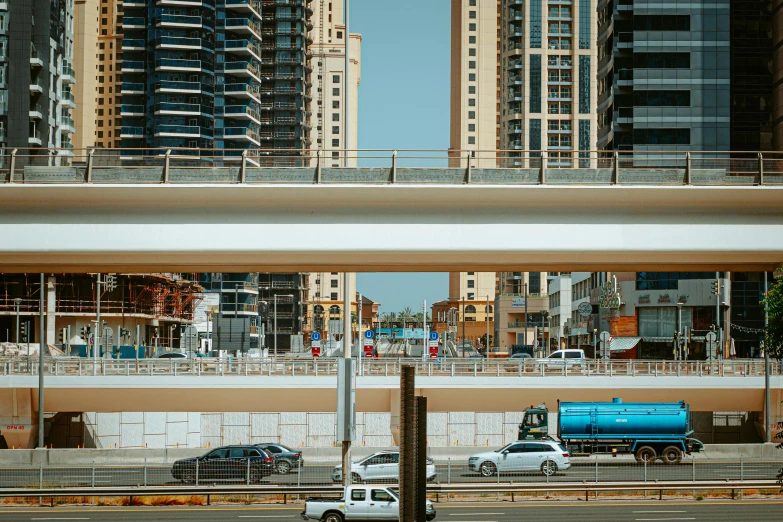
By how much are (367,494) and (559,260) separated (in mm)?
8747

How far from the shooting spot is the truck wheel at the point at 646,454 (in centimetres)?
4209

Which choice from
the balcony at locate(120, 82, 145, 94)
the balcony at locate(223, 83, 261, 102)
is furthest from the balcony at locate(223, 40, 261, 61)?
the balcony at locate(120, 82, 145, 94)

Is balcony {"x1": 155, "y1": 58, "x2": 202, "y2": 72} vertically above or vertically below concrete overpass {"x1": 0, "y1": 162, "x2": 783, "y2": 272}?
above

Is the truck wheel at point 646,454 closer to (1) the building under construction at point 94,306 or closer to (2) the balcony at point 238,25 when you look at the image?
(1) the building under construction at point 94,306

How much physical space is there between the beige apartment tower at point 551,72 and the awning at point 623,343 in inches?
3131

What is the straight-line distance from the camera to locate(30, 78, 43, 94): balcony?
8425cm

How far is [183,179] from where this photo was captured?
27.6 m

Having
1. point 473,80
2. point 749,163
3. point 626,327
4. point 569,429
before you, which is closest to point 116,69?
point 473,80

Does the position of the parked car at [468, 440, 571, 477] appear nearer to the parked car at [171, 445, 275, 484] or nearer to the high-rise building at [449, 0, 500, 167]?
the parked car at [171, 445, 275, 484]

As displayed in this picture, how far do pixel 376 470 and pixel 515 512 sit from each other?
6.76m

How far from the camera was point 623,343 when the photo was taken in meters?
83.9

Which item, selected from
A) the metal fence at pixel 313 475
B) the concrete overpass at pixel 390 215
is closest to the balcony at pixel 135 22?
the metal fence at pixel 313 475

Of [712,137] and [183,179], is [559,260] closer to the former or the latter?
[183,179]

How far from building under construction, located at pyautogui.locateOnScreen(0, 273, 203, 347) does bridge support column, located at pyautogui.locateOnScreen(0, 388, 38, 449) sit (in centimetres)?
2806
